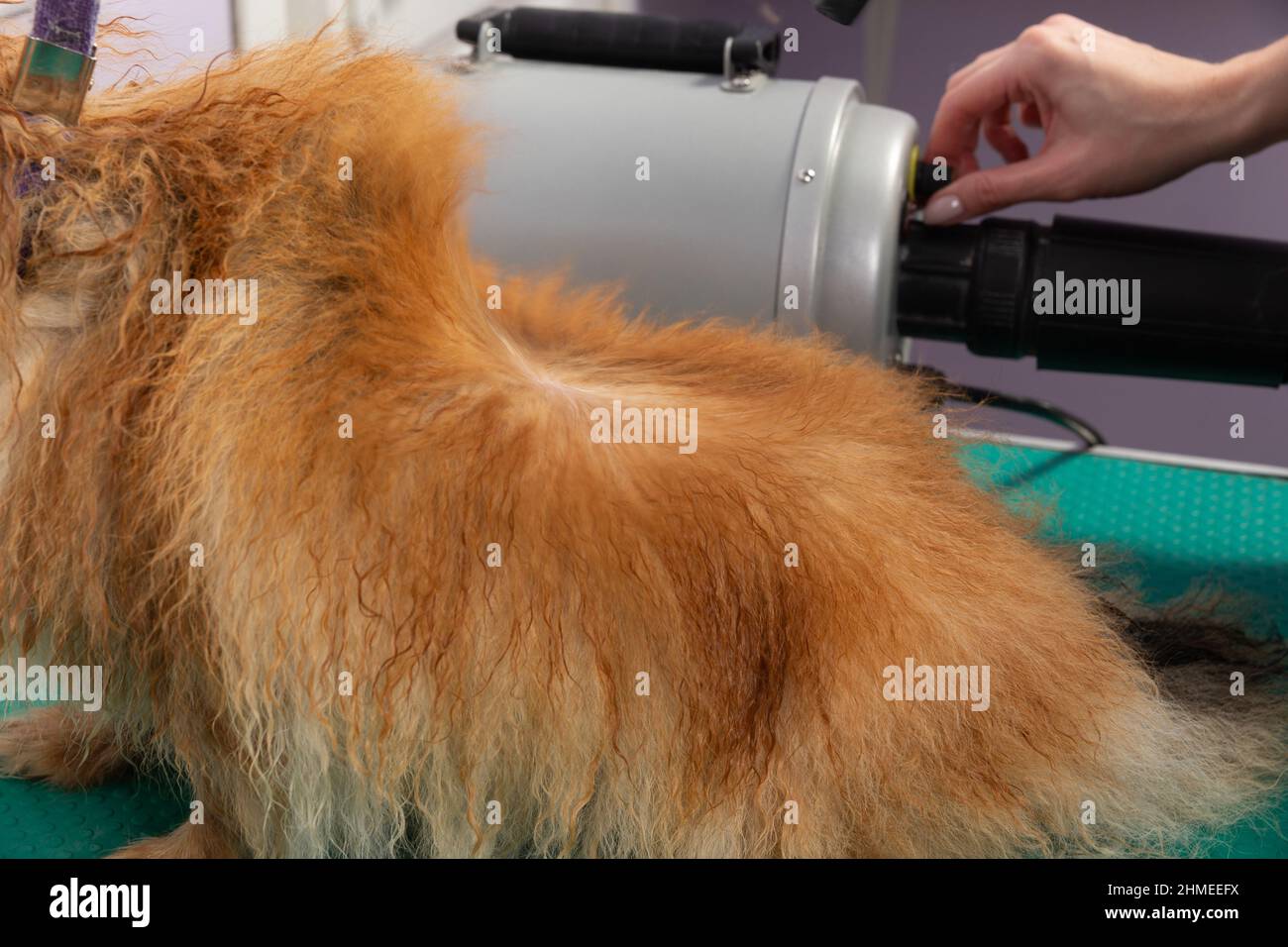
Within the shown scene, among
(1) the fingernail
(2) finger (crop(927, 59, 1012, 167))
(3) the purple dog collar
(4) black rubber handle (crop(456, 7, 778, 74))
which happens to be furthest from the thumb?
(3) the purple dog collar

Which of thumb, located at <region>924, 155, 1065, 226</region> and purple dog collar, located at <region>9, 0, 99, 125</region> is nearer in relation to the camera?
purple dog collar, located at <region>9, 0, 99, 125</region>

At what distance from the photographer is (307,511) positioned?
28.6 inches

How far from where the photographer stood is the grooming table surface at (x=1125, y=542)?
35.0 inches

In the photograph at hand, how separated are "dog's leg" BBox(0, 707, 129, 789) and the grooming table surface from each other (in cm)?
1

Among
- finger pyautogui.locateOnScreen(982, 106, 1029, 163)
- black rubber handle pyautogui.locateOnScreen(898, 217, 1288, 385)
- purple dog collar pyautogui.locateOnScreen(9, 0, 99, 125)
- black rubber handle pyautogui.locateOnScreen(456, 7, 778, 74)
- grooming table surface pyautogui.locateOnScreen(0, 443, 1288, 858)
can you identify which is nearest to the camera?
purple dog collar pyautogui.locateOnScreen(9, 0, 99, 125)

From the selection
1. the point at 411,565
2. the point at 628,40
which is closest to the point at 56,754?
the point at 411,565

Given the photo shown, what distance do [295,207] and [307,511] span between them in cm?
19

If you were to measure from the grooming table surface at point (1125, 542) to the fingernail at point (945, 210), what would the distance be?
0.24 meters

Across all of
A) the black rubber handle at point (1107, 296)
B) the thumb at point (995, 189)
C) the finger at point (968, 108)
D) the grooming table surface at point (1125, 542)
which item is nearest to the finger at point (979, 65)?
the finger at point (968, 108)

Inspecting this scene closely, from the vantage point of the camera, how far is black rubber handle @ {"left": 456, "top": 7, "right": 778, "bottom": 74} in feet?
4.49

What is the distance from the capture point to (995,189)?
4.44ft

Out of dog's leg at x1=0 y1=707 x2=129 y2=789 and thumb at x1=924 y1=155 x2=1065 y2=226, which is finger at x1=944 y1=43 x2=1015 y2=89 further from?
dog's leg at x1=0 y1=707 x2=129 y2=789

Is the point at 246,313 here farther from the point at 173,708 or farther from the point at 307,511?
the point at 173,708

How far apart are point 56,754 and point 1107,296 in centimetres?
104
